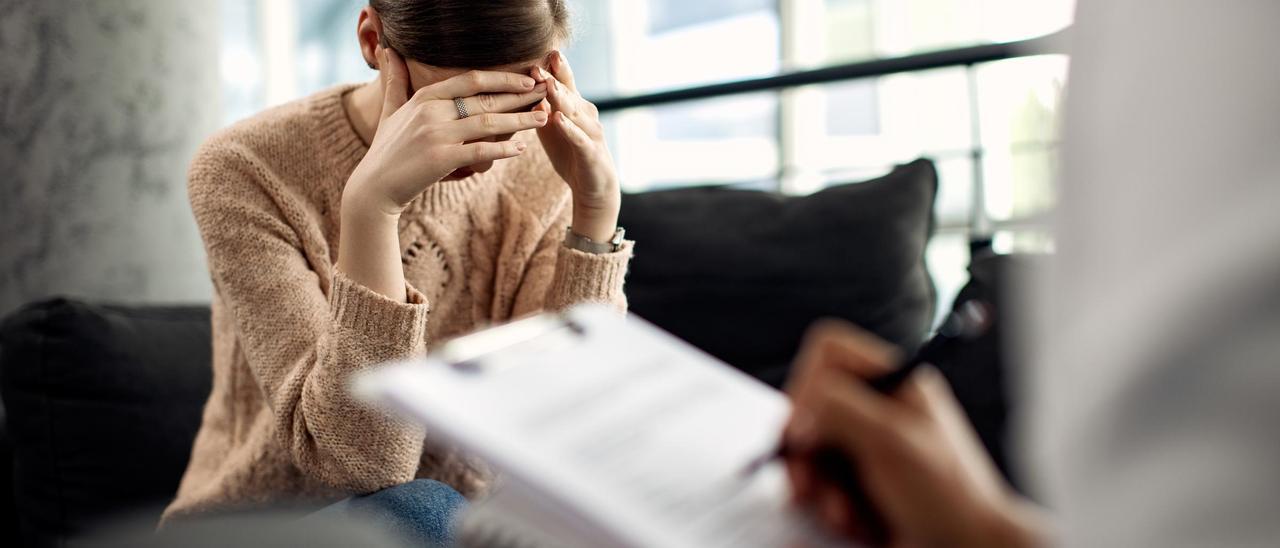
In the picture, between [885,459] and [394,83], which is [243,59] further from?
[885,459]

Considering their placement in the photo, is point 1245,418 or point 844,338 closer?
point 1245,418

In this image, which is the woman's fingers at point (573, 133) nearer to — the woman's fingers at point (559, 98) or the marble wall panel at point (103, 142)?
the woman's fingers at point (559, 98)

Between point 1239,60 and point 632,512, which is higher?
point 1239,60

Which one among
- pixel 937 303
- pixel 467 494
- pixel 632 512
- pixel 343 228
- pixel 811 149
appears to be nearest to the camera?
pixel 632 512

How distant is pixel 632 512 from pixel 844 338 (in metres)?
0.12

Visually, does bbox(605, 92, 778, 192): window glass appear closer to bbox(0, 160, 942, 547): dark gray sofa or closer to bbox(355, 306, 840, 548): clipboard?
bbox(0, 160, 942, 547): dark gray sofa

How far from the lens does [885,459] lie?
37cm

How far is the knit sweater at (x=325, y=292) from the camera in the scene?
1.01 metres

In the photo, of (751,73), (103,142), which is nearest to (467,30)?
(103,142)

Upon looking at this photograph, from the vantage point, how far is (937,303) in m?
1.56

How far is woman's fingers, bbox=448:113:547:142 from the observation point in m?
1.01

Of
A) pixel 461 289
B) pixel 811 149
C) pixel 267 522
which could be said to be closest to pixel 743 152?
→ pixel 811 149

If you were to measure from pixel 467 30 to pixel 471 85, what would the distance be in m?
0.06

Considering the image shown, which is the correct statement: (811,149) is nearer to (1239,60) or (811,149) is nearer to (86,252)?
(86,252)
